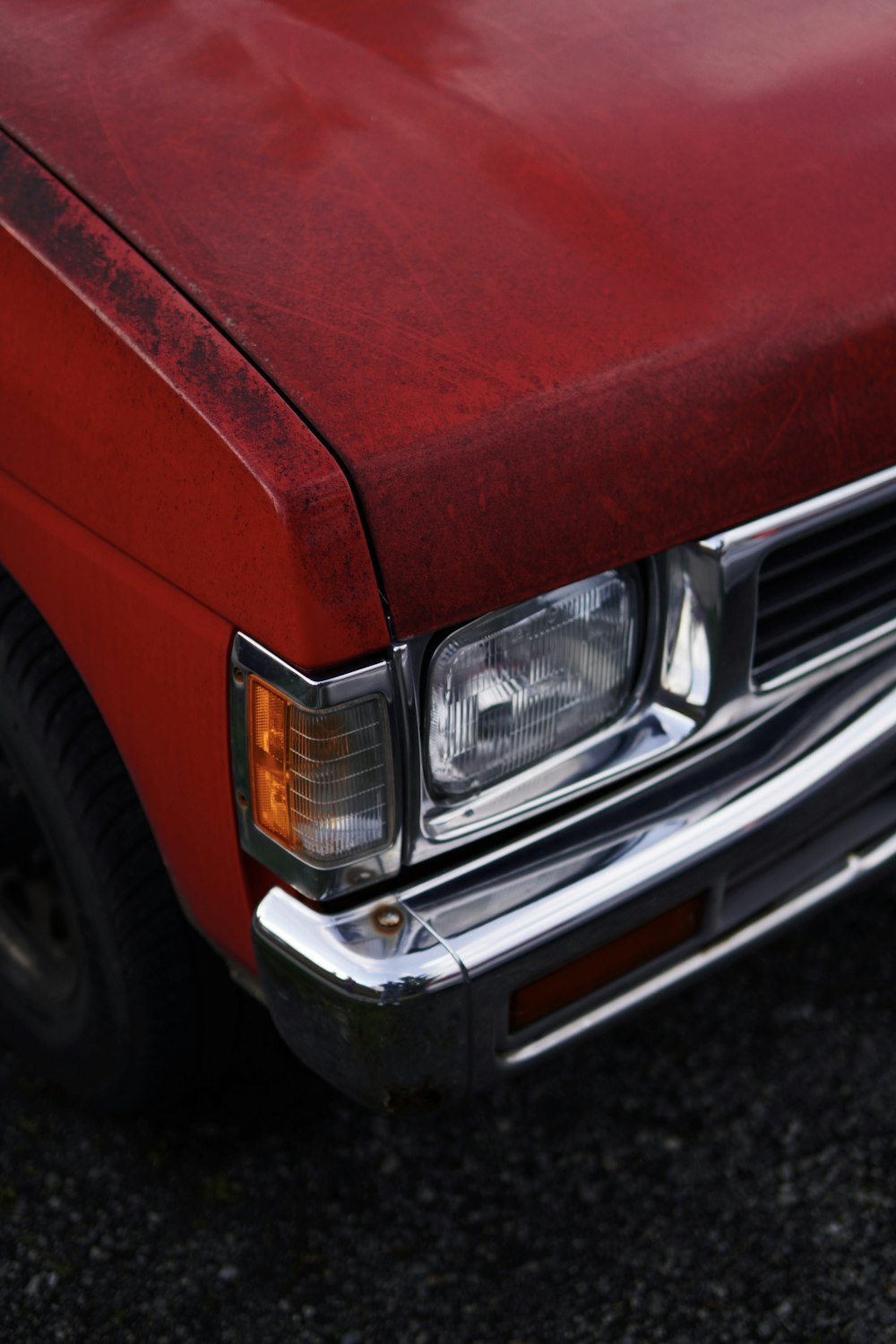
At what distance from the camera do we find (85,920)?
73.0 inches

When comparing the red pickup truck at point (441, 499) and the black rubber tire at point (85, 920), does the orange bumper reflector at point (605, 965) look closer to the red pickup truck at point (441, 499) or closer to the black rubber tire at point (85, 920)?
the red pickup truck at point (441, 499)

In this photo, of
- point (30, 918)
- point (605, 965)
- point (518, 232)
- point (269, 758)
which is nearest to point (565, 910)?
point (605, 965)

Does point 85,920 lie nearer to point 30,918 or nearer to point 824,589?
point 30,918

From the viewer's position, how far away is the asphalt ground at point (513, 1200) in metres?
1.87

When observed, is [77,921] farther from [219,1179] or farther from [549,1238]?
[549,1238]

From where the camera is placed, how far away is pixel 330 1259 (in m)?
1.95

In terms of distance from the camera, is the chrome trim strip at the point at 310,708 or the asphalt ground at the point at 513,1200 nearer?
the chrome trim strip at the point at 310,708

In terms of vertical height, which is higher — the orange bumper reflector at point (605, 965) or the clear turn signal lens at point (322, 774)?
the clear turn signal lens at point (322, 774)

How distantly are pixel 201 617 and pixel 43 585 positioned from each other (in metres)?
0.34

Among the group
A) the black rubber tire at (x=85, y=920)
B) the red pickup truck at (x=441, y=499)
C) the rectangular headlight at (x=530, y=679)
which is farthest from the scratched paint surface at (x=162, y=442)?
the black rubber tire at (x=85, y=920)

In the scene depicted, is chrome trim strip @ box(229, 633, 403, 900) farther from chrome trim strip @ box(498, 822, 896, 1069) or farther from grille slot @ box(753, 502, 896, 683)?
grille slot @ box(753, 502, 896, 683)

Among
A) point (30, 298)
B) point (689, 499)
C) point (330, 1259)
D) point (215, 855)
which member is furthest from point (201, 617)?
point (330, 1259)

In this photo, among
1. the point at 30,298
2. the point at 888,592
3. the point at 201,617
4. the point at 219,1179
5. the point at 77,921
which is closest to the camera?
the point at 201,617

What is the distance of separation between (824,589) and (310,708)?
70 centimetres
